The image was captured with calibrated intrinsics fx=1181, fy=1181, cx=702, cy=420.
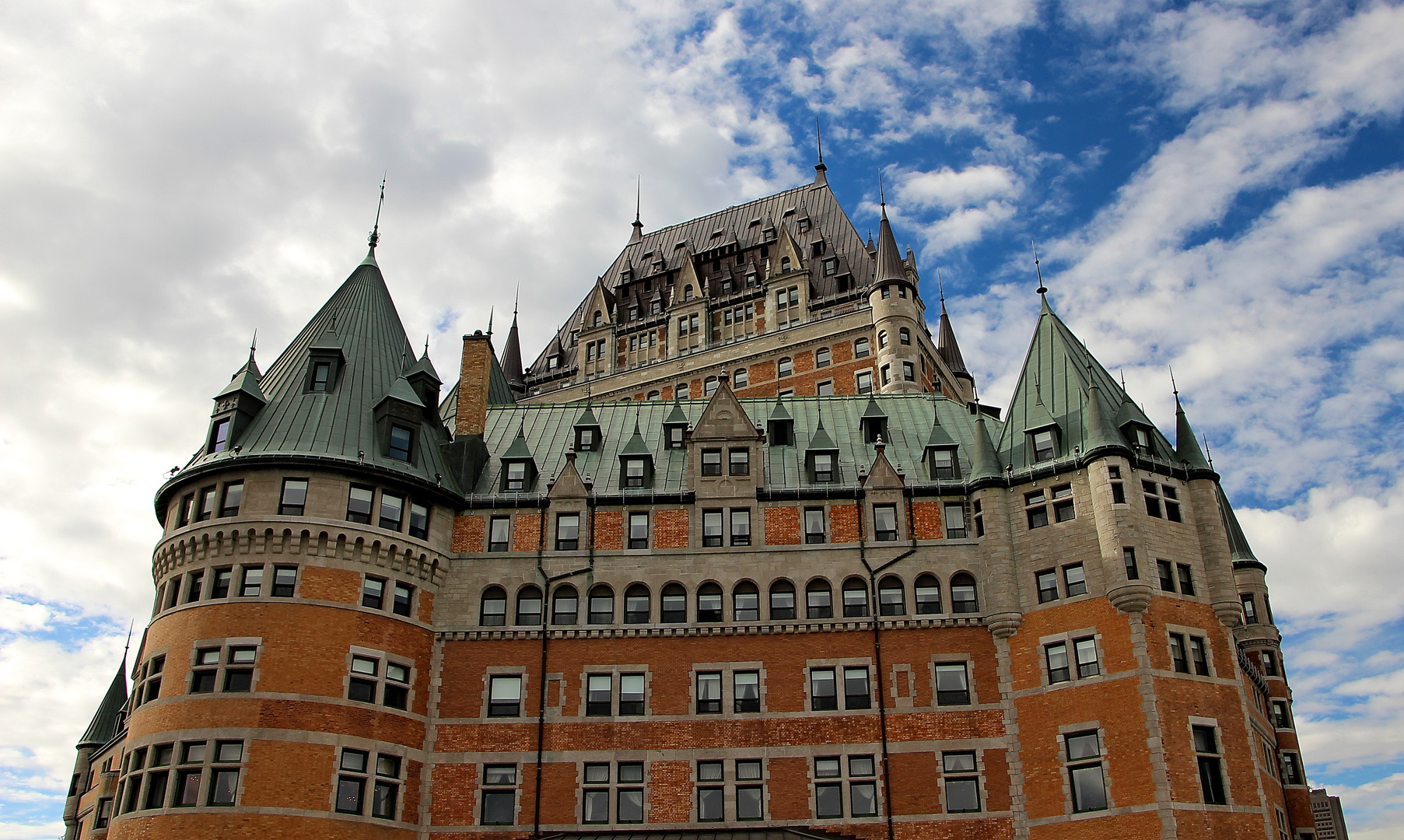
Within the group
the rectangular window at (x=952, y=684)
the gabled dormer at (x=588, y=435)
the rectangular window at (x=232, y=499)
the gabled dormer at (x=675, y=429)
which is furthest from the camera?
the gabled dormer at (x=588, y=435)

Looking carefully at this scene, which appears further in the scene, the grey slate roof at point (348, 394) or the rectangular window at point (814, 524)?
the rectangular window at point (814, 524)

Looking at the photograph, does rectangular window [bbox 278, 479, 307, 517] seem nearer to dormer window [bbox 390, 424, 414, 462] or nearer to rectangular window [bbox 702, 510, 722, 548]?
dormer window [bbox 390, 424, 414, 462]

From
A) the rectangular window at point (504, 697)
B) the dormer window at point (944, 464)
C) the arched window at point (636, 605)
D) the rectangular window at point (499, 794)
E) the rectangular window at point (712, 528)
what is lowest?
the rectangular window at point (499, 794)

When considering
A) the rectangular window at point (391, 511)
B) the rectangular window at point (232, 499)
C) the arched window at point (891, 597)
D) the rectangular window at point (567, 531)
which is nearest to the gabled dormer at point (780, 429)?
the arched window at point (891, 597)

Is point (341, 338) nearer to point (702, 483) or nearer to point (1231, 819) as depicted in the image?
point (702, 483)

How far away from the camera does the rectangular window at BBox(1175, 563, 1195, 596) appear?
43.6m

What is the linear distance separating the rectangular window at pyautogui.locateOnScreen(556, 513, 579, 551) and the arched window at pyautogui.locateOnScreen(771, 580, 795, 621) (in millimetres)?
8080

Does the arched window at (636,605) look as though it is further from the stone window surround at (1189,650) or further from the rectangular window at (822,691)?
the stone window surround at (1189,650)

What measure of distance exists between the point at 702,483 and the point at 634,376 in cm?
4020

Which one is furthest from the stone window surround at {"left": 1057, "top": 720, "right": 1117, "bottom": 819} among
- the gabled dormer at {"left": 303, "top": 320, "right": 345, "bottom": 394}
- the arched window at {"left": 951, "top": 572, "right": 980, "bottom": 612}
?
the gabled dormer at {"left": 303, "top": 320, "right": 345, "bottom": 394}

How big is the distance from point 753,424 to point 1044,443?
39.3ft

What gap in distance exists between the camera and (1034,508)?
151 feet

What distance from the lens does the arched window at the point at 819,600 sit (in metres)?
45.5

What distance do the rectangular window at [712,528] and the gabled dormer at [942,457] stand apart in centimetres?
897
